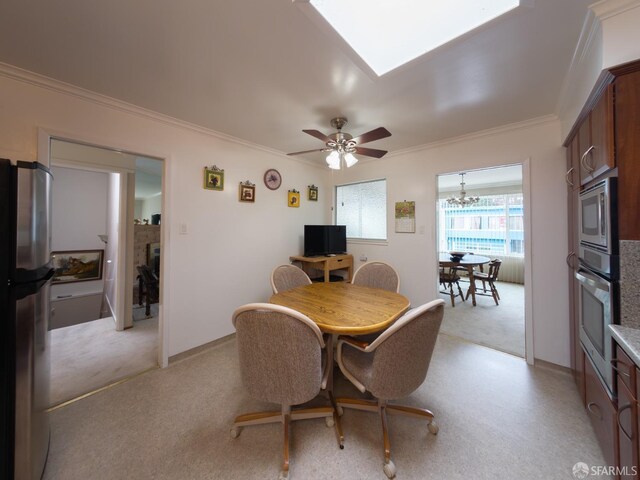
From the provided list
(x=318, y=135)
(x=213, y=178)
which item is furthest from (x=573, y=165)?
(x=213, y=178)

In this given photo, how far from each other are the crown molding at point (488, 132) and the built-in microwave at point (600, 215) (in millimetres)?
1064

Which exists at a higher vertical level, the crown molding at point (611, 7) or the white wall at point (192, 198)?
the crown molding at point (611, 7)

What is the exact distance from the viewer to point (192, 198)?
7.78 ft

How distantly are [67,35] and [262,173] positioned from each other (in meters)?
1.87

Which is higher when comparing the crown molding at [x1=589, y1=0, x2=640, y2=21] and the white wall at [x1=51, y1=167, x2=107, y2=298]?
the crown molding at [x1=589, y1=0, x2=640, y2=21]

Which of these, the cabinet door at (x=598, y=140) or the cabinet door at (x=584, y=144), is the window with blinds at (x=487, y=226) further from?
the cabinet door at (x=598, y=140)

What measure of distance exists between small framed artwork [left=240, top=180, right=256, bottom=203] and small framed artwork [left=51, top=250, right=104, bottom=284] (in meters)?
3.25

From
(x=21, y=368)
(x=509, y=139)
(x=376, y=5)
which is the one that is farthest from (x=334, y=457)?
(x=509, y=139)

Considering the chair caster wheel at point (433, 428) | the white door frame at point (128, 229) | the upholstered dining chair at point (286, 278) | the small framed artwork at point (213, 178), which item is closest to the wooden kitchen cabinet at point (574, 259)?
the chair caster wheel at point (433, 428)

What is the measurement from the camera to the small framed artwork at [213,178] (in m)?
2.46

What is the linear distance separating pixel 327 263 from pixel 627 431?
103 inches

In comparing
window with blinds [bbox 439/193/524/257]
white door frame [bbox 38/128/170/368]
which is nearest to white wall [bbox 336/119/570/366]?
white door frame [bbox 38/128/170/368]

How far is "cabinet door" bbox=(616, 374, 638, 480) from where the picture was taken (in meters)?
0.87

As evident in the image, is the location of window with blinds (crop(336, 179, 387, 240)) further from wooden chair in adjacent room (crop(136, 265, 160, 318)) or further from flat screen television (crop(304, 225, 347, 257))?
wooden chair in adjacent room (crop(136, 265, 160, 318))
